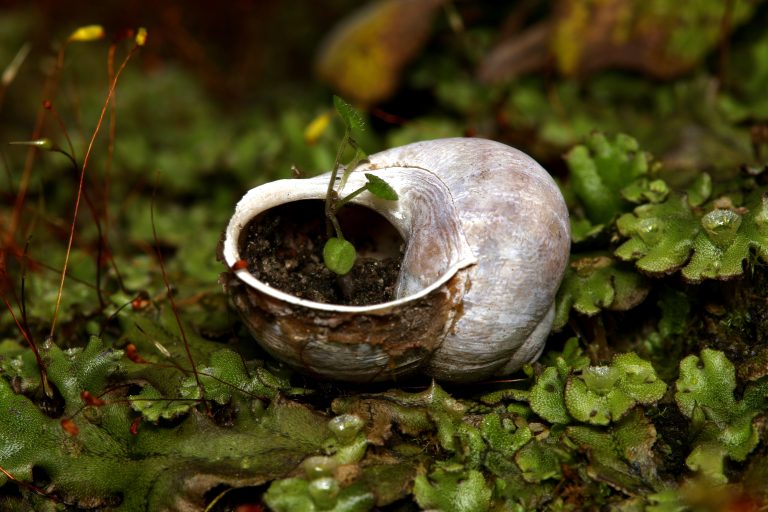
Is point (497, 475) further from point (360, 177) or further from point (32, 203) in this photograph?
point (32, 203)

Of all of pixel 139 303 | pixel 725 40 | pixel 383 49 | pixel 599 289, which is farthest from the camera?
pixel 383 49

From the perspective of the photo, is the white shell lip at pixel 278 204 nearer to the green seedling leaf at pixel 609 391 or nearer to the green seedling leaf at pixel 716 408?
the green seedling leaf at pixel 609 391

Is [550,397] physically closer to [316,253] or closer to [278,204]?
[316,253]

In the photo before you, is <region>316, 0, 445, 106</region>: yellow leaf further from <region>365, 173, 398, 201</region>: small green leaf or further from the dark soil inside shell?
<region>365, 173, 398, 201</region>: small green leaf

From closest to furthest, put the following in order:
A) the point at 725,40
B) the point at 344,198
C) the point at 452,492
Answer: the point at 452,492 < the point at 344,198 < the point at 725,40

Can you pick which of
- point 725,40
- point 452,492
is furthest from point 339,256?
point 725,40

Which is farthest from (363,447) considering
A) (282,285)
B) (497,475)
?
(282,285)

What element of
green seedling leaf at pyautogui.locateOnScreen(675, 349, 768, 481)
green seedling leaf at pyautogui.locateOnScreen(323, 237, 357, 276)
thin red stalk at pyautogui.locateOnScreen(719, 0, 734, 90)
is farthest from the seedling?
thin red stalk at pyautogui.locateOnScreen(719, 0, 734, 90)
